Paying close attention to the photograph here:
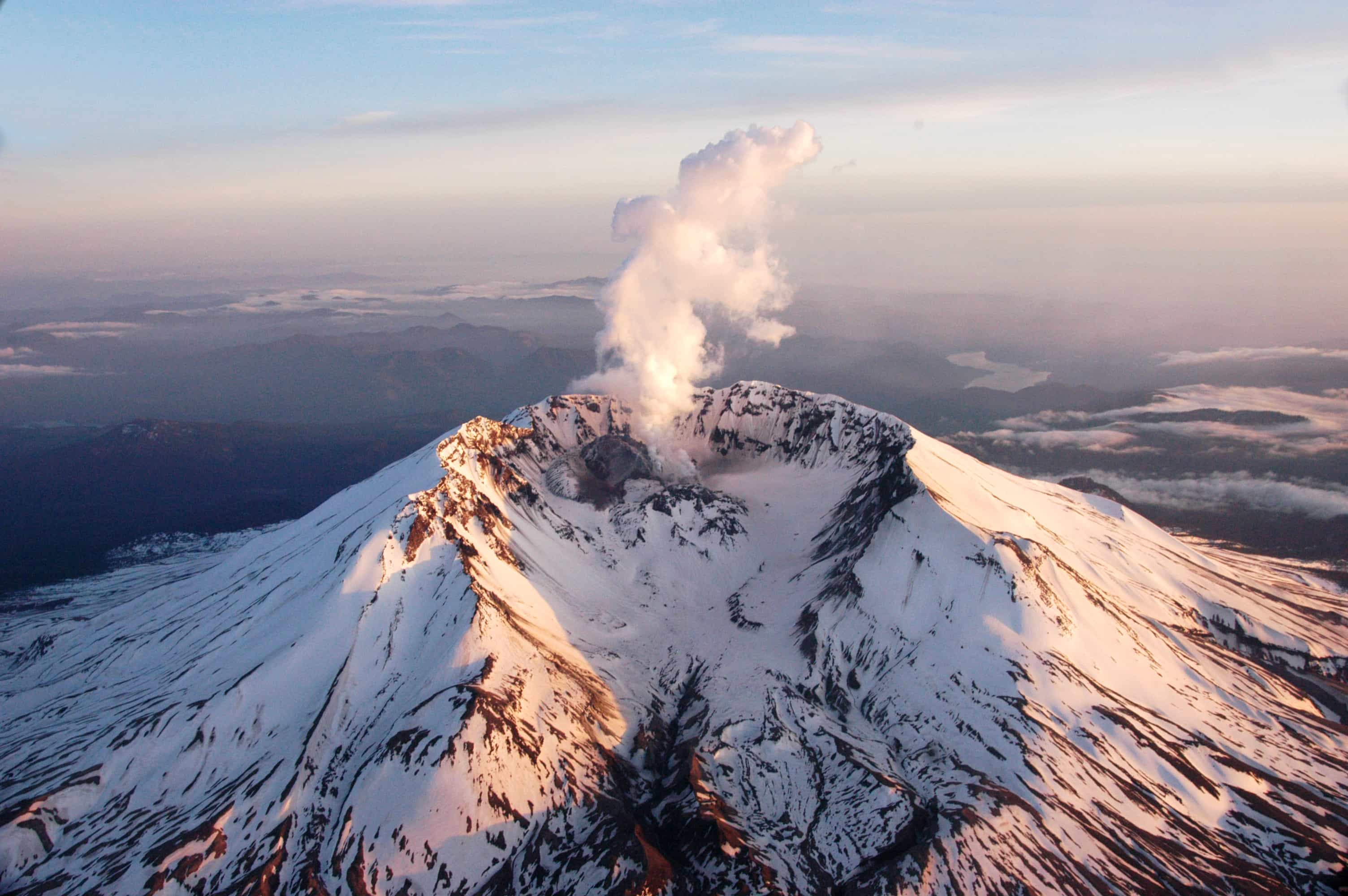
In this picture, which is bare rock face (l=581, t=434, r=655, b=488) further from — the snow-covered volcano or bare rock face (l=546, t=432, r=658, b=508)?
the snow-covered volcano

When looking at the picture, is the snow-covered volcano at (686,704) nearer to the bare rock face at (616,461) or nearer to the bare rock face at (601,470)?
the bare rock face at (601,470)

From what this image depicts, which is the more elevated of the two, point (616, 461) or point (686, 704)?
point (616, 461)

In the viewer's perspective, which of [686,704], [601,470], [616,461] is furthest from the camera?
[616,461]

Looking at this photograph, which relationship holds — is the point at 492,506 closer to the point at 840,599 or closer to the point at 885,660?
the point at 840,599

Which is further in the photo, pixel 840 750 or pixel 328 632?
pixel 328 632

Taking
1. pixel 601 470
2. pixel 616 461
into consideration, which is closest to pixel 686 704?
pixel 601 470

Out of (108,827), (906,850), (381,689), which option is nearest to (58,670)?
(108,827)

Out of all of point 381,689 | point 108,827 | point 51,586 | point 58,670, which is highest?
point 381,689

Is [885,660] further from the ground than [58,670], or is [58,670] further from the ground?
[885,660]

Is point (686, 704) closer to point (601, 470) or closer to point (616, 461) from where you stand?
point (601, 470)
